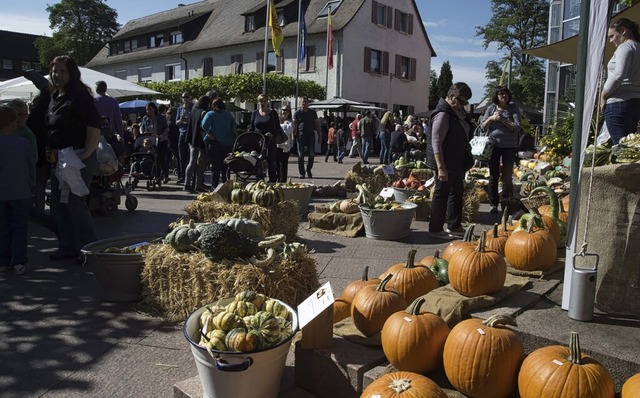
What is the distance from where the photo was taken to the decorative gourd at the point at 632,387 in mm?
2070

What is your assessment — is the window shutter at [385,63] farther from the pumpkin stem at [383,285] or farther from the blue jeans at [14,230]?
the pumpkin stem at [383,285]

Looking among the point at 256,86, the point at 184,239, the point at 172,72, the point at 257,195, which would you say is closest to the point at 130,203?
the point at 257,195

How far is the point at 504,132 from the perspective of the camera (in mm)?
7848

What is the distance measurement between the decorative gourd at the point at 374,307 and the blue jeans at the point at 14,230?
370cm

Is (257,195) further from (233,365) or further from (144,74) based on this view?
(144,74)

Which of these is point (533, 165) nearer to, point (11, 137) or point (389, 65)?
point (11, 137)

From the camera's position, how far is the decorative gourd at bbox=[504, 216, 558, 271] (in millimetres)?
3684

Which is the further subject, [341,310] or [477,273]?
[341,310]

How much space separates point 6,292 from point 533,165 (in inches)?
421

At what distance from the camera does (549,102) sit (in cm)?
2239

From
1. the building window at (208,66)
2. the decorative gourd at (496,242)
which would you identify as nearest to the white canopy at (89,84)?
the decorative gourd at (496,242)

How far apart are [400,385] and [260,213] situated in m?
3.96

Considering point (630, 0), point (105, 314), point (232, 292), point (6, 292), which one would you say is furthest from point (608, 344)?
point (630, 0)

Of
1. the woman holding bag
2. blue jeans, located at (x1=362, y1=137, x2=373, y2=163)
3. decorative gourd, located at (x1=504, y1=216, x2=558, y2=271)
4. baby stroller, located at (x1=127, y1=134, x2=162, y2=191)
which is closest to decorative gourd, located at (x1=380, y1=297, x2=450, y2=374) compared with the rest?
decorative gourd, located at (x1=504, y1=216, x2=558, y2=271)
